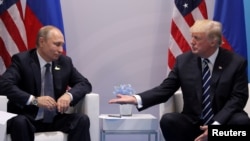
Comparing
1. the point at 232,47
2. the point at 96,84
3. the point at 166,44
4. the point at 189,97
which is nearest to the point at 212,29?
the point at 189,97

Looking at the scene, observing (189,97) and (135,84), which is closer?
(189,97)

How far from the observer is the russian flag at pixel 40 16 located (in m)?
4.74

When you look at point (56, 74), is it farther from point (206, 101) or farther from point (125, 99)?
point (206, 101)

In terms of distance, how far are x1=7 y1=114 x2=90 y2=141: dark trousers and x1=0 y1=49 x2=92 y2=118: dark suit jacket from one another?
13 cm

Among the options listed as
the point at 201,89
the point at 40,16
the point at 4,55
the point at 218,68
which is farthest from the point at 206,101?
the point at 4,55

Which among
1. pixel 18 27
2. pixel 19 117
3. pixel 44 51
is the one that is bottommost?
pixel 19 117

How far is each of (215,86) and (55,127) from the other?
1.35 m

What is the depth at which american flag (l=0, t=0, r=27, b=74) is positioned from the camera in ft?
15.5

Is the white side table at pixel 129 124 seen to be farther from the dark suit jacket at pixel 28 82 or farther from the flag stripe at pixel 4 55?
the flag stripe at pixel 4 55

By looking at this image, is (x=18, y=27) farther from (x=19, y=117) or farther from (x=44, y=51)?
(x=19, y=117)

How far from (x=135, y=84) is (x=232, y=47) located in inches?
45.1

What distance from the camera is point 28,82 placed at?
12.9 ft

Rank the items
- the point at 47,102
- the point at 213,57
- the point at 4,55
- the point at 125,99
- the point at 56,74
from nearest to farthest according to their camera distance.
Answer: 1. the point at 47,102
2. the point at 125,99
3. the point at 213,57
4. the point at 56,74
5. the point at 4,55

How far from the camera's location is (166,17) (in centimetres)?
523
